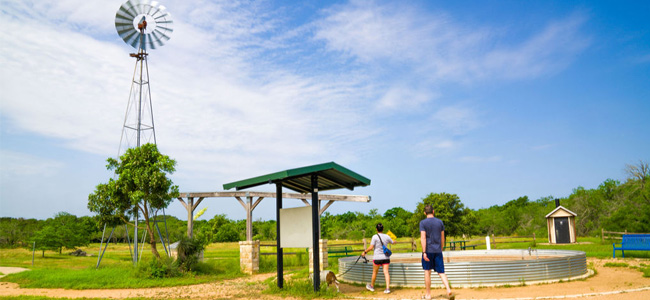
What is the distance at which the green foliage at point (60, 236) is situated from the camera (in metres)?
24.2

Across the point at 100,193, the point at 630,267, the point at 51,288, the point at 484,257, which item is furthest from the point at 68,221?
the point at 630,267

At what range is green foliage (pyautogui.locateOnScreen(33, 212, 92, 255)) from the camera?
24.2m

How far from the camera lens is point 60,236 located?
24734 millimetres

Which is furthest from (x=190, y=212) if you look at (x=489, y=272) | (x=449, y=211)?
(x=449, y=211)

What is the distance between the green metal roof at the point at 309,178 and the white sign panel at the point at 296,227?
2.29ft

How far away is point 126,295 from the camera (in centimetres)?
1031

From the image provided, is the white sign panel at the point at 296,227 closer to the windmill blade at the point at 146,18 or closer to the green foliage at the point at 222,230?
the windmill blade at the point at 146,18

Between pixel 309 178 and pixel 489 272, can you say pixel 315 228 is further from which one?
pixel 489 272

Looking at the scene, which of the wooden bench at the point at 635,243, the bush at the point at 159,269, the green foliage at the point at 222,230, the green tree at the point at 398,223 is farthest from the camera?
the green tree at the point at 398,223

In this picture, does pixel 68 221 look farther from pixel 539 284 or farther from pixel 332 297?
pixel 539 284

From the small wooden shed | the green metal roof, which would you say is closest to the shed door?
the small wooden shed

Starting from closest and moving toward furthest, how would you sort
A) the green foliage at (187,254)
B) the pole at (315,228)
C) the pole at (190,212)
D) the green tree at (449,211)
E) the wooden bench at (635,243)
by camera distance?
the pole at (315,228)
the green foliage at (187,254)
the wooden bench at (635,243)
the pole at (190,212)
the green tree at (449,211)

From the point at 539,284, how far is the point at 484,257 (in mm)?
6705

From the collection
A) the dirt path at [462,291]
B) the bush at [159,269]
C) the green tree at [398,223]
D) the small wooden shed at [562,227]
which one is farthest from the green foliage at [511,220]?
the bush at [159,269]
